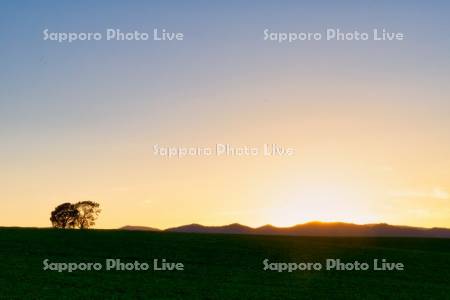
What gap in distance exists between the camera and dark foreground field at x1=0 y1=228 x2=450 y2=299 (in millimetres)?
31642

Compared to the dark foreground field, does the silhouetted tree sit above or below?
above

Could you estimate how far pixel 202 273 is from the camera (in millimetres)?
39844

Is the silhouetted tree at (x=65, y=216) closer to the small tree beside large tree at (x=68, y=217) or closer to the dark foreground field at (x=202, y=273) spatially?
the small tree beside large tree at (x=68, y=217)

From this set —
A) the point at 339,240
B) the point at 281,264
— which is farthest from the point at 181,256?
the point at 339,240

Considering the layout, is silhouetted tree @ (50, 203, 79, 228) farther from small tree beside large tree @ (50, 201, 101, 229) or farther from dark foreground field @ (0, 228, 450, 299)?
dark foreground field @ (0, 228, 450, 299)

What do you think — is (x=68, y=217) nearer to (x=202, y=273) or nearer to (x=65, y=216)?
(x=65, y=216)

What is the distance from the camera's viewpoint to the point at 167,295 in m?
30.7

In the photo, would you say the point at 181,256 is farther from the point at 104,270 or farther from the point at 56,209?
the point at 56,209

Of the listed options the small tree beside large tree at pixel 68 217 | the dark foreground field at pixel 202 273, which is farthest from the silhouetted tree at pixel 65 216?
the dark foreground field at pixel 202 273

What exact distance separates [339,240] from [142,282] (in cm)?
5390

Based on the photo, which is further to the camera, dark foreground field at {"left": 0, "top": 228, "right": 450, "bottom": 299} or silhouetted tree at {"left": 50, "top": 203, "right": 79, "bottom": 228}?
silhouetted tree at {"left": 50, "top": 203, "right": 79, "bottom": 228}

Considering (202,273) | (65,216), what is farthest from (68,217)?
(202,273)

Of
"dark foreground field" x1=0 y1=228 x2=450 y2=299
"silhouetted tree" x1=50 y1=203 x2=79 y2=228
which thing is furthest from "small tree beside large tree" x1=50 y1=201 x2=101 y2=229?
"dark foreground field" x1=0 y1=228 x2=450 y2=299

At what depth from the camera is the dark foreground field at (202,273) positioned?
31.6m
